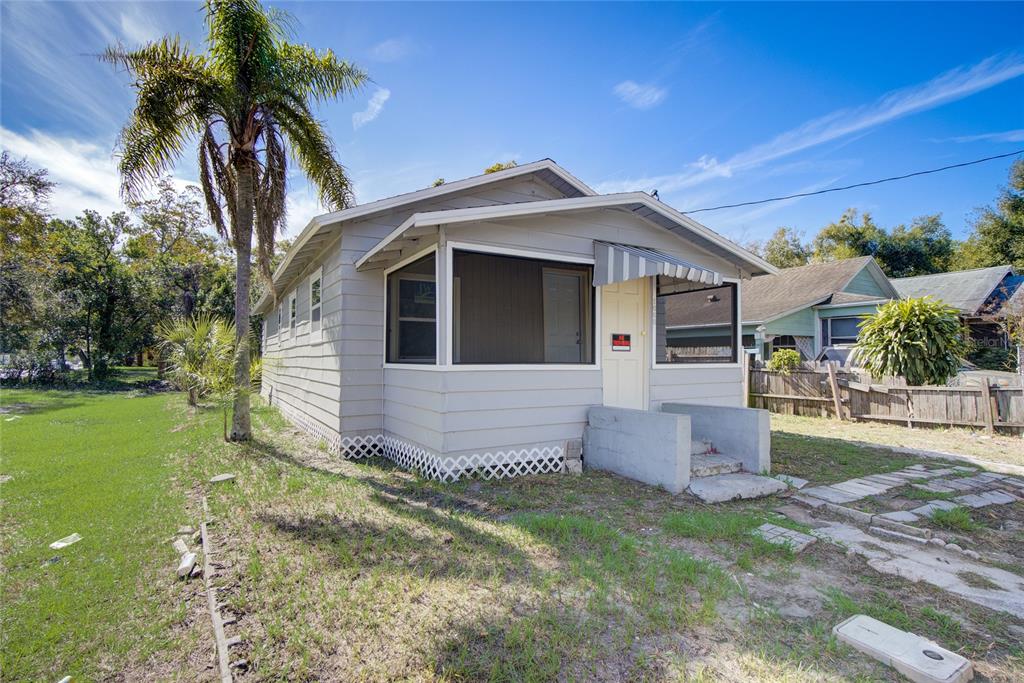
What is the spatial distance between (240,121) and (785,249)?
127 ft

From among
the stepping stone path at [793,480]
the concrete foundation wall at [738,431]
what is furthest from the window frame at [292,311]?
the stepping stone path at [793,480]

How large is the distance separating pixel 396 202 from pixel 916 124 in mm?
16551

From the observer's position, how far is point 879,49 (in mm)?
11031

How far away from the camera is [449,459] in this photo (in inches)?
215

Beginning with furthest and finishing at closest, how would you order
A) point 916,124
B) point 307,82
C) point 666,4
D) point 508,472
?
1. point 916,124
2. point 666,4
3. point 307,82
4. point 508,472

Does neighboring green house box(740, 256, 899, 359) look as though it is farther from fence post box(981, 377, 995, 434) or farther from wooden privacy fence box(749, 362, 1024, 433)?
fence post box(981, 377, 995, 434)

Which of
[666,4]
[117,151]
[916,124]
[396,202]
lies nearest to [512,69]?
[666,4]

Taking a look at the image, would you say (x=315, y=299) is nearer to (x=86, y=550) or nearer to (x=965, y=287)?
(x=86, y=550)

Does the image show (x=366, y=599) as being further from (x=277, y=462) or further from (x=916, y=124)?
(x=916, y=124)

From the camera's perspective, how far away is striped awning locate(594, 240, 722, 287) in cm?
588

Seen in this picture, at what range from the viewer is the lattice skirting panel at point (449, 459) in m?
5.55

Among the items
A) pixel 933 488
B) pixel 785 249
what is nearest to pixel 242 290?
pixel 933 488

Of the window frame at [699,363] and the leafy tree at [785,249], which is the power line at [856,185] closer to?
the window frame at [699,363]

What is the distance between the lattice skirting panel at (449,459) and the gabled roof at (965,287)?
51.5ft
